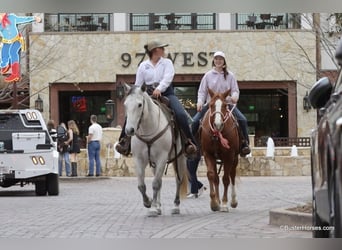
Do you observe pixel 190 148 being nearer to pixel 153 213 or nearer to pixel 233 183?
pixel 153 213

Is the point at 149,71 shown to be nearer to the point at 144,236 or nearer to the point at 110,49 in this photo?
the point at 144,236

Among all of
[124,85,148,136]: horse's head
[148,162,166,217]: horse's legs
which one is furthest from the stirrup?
[124,85,148,136]: horse's head

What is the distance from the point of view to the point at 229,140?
26.0ft

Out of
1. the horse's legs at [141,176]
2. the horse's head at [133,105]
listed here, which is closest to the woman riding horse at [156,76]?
the horse's legs at [141,176]

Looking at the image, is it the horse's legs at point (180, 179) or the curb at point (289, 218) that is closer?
the curb at point (289, 218)

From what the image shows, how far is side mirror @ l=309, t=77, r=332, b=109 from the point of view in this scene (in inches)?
181

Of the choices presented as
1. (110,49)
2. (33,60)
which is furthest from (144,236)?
(33,60)

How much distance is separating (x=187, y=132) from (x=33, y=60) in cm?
354

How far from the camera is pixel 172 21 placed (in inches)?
317

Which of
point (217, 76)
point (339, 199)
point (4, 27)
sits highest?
point (4, 27)

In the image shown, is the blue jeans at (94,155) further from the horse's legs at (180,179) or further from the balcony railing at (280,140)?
the horse's legs at (180,179)

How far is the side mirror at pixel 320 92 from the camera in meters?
4.61

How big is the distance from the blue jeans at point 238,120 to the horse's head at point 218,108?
20 cm

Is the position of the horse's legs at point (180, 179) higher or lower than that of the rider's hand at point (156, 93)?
lower
